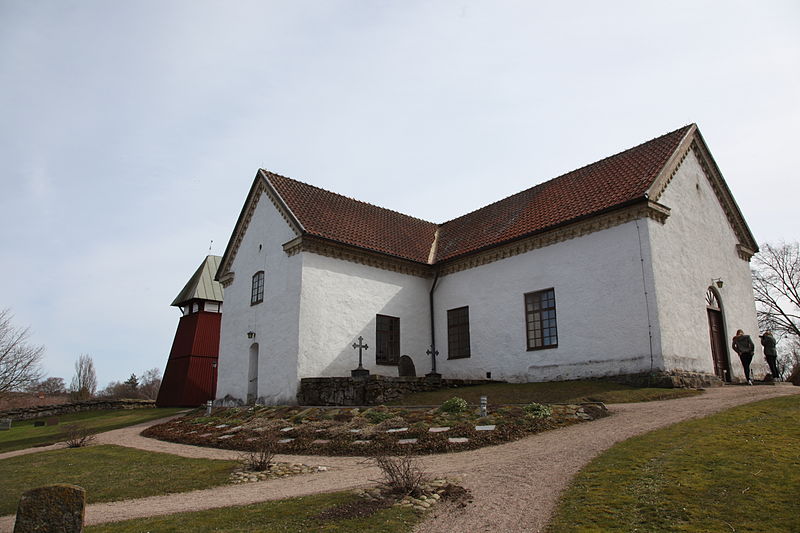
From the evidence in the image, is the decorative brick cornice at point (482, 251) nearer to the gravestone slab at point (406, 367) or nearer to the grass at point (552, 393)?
the gravestone slab at point (406, 367)

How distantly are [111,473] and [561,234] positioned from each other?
50.5 ft

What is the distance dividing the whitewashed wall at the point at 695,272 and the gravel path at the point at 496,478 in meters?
4.24

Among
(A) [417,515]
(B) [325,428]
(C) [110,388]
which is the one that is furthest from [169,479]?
(C) [110,388]

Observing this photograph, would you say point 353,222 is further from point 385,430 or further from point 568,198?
point 385,430

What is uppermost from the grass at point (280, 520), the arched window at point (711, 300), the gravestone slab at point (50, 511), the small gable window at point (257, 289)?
the small gable window at point (257, 289)

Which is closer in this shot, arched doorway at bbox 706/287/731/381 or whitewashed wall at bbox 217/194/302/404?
arched doorway at bbox 706/287/731/381

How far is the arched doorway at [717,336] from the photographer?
19391 mm

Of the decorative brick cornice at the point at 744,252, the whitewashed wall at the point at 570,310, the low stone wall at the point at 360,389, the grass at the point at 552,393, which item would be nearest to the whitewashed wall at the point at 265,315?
the low stone wall at the point at 360,389

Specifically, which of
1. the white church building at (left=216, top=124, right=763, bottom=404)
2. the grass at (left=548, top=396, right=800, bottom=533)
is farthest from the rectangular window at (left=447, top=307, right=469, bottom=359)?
the grass at (left=548, top=396, right=800, bottom=533)

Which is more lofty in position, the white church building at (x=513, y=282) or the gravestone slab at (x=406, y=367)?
the white church building at (x=513, y=282)

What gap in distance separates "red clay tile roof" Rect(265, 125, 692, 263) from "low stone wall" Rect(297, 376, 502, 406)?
5.76 metres

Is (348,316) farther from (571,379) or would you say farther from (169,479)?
(169,479)

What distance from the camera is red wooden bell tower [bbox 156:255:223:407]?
33.4 meters

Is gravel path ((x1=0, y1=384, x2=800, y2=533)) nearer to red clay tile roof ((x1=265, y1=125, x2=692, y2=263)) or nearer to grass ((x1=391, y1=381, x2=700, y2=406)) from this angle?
grass ((x1=391, y1=381, x2=700, y2=406))
